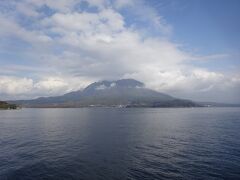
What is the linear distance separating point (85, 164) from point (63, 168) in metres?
4.83

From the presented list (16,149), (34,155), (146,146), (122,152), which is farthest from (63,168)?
(146,146)

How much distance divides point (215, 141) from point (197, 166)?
31253mm

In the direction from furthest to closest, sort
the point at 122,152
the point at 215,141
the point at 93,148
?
the point at 215,141
the point at 93,148
the point at 122,152

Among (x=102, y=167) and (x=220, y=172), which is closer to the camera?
(x=220, y=172)

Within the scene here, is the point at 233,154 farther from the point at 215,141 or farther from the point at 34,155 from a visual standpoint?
the point at 34,155

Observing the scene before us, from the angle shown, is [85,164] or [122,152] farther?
[122,152]

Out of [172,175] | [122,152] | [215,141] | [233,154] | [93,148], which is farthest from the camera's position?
[215,141]

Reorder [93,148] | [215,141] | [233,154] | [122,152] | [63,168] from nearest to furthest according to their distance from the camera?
[63,168] → [233,154] → [122,152] → [93,148] → [215,141]

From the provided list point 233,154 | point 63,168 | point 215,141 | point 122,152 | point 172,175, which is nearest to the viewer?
point 172,175

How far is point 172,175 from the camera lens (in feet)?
140

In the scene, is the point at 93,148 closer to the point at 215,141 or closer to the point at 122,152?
the point at 122,152

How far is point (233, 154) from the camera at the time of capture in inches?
2258

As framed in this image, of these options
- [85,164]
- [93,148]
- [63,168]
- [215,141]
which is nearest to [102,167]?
[85,164]

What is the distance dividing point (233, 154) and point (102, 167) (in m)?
32.5
